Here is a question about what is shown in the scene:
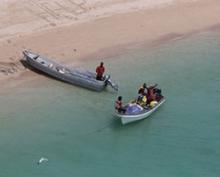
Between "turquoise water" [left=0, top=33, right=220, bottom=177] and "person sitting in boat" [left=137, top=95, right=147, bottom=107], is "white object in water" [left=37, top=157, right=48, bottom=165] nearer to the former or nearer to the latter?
"turquoise water" [left=0, top=33, right=220, bottom=177]

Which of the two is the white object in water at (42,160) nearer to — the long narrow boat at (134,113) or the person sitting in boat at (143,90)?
the long narrow boat at (134,113)

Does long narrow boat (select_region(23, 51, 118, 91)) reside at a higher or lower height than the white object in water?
higher

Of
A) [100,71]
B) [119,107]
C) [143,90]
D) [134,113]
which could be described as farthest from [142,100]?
[100,71]

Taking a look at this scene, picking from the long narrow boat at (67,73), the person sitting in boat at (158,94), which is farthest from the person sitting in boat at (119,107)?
the long narrow boat at (67,73)

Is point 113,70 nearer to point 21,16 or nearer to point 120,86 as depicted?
point 120,86

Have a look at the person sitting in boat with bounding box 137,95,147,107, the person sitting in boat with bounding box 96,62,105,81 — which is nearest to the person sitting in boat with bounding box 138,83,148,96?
the person sitting in boat with bounding box 137,95,147,107

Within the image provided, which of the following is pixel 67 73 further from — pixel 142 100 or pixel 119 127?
pixel 119 127
